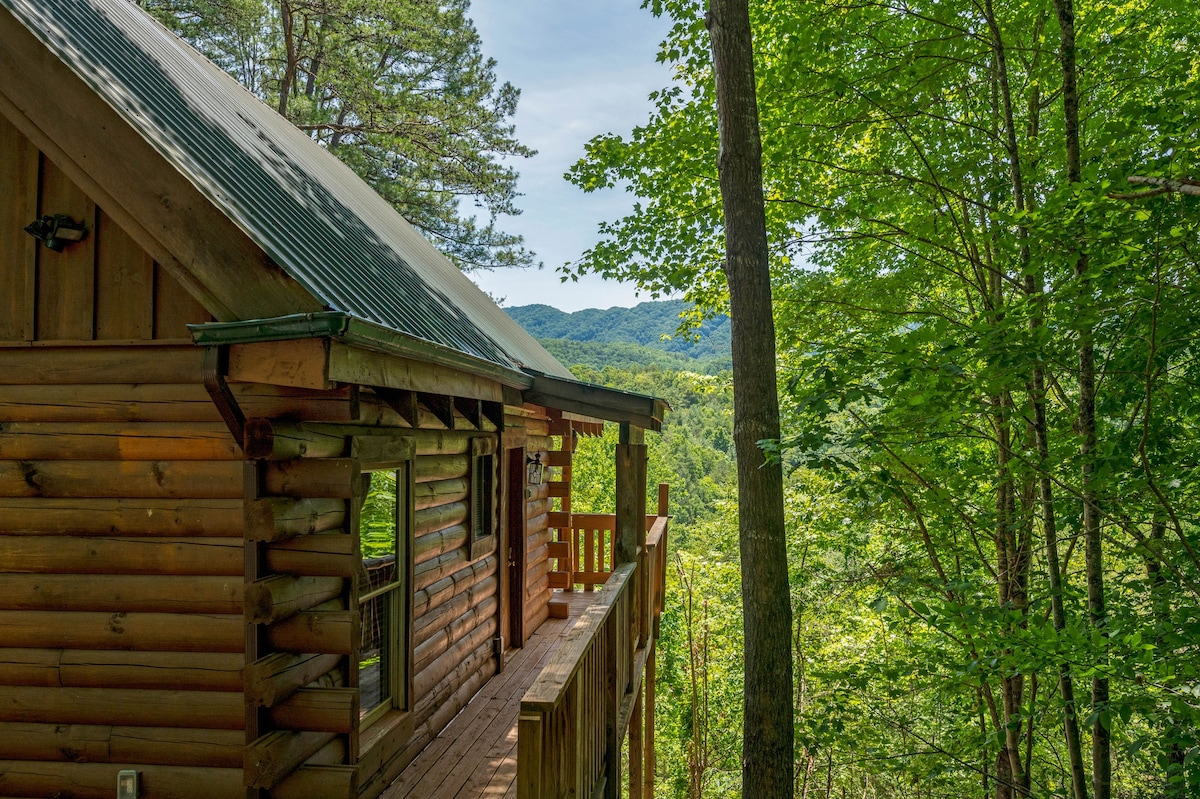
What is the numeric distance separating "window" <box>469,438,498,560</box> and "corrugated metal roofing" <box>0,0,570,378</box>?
0.91 meters

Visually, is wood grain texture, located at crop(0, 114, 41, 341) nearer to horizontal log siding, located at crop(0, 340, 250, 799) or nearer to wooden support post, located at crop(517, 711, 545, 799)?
horizontal log siding, located at crop(0, 340, 250, 799)

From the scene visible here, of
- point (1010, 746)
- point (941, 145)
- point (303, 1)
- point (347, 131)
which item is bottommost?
point (1010, 746)

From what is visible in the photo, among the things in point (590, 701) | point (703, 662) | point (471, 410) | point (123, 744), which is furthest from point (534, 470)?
point (703, 662)

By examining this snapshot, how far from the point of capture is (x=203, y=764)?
3.82 meters

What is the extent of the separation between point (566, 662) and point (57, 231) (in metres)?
3.68

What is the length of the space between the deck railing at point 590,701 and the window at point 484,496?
1490 mm

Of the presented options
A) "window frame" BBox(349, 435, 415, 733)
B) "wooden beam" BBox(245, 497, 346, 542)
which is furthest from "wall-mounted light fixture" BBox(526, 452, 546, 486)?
"wooden beam" BBox(245, 497, 346, 542)

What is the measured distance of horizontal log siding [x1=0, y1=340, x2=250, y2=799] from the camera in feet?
12.6

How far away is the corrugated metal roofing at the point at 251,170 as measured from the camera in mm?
3689

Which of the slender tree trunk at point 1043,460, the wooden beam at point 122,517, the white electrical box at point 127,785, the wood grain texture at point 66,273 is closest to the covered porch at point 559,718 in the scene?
the white electrical box at point 127,785

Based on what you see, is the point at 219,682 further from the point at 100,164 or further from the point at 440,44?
the point at 440,44

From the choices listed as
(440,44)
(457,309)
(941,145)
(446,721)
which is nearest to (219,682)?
(446,721)

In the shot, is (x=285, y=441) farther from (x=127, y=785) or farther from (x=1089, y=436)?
(x=1089, y=436)

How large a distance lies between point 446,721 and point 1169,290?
19.0 feet
